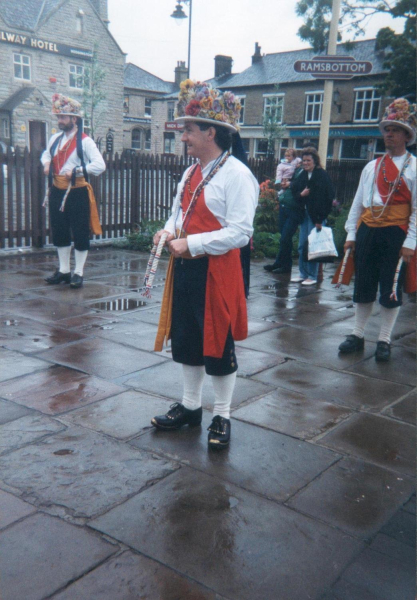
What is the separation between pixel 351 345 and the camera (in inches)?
191

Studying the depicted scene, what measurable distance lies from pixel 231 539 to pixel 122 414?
1.31 meters

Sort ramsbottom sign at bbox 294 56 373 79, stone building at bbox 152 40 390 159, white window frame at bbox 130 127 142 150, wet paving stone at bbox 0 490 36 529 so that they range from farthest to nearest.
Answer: white window frame at bbox 130 127 142 150 < stone building at bbox 152 40 390 159 < ramsbottom sign at bbox 294 56 373 79 < wet paving stone at bbox 0 490 36 529

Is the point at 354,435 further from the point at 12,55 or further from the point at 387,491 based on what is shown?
the point at 12,55

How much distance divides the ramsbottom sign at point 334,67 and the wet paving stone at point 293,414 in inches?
204

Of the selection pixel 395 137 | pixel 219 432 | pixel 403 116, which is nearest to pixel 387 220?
pixel 395 137

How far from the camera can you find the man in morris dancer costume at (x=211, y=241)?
2893 millimetres

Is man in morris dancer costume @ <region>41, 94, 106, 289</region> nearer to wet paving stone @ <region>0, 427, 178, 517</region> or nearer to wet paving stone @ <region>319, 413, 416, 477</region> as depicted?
wet paving stone @ <region>0, 427, 178, 517</region>

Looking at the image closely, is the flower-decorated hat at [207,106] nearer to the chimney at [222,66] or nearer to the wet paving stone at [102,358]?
the wet paving stone at [102,358]

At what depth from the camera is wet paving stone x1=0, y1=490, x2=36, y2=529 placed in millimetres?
2387

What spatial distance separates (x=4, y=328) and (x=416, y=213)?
3.50 m

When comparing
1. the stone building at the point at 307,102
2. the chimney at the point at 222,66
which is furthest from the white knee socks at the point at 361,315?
the chimney at the point at 222,66

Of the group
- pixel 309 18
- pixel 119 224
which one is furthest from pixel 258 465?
pixel 309 18

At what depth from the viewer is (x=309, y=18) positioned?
19312mm

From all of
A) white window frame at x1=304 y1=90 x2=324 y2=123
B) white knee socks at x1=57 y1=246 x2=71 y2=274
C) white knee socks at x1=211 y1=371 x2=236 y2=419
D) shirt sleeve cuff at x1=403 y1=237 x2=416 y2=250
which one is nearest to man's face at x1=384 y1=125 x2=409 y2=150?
shirt sleeve cuff at x1=403 y1=237 x2=416 y2=250
